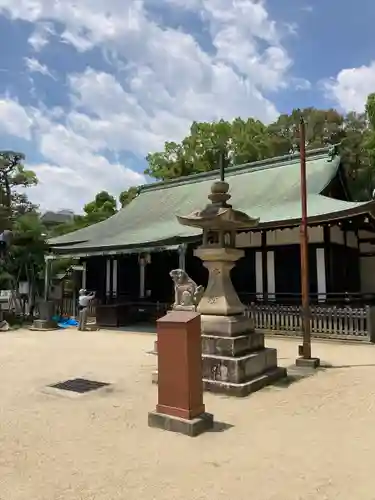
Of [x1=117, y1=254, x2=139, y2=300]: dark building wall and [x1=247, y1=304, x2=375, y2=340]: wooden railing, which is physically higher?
[x1=117, y1=254, x2=139, y2=300]: dark building wall

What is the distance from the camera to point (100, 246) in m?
15.9

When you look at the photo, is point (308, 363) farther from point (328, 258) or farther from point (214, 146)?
point (214, 146)

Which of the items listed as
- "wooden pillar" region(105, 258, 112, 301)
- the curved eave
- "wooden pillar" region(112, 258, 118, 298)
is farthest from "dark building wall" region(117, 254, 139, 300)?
the curved eave

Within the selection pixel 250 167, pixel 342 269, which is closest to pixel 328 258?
pixel 342 269

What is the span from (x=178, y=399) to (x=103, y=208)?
31744 millimetres

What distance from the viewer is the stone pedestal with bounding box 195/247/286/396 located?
647 cm

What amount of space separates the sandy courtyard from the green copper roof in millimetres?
7203

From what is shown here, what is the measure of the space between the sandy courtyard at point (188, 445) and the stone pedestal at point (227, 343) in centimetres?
34

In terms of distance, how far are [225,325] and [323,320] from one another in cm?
620

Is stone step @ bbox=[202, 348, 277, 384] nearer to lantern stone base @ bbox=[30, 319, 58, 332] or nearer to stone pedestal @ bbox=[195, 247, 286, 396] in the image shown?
stone pedestal @ bbox=[195, 247, 286, 396]

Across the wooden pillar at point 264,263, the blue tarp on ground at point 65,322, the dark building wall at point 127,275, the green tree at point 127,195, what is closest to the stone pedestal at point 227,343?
the wooden pillar at point 264,263

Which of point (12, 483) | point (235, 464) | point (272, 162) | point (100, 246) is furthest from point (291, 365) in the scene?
point (272, 162)

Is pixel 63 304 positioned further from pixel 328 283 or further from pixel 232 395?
pixel 232 395

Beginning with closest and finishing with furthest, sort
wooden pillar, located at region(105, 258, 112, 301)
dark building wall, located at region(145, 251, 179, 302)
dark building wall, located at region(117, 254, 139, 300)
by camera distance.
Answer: dark building wall, located at region(145, 251, 179, 302) < dark building wall, located at region(117, 254, 139, 300) < wooden pillar, located at region(105, 258, 112, 301)
